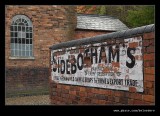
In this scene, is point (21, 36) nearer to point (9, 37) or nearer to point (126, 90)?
point (9, 37)

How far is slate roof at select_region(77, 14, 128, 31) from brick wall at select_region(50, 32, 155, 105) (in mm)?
12065

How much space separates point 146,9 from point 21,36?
7513 millimetres

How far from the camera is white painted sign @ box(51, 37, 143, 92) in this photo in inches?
200

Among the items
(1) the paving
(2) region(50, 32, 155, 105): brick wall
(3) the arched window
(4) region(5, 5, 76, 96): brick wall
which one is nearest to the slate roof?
(4) region(5, 5, 76, 96): brick wall

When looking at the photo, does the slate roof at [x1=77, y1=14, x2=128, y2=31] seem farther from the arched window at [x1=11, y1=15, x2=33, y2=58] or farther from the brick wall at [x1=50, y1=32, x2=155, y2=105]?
the brick wall at [x1=50, y1=32, x2=155, y2=105]

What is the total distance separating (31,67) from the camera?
15812 millimetres

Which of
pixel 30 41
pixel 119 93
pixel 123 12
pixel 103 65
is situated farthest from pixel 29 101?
pixel 123 12

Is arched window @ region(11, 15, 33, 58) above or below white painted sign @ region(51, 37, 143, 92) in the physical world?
above

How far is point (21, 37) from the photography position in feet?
52.0

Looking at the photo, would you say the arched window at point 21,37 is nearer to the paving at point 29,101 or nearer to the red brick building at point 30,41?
the red brick building at point 30,41

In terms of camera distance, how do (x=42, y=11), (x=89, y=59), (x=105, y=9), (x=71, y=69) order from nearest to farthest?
(x=89, y=59)
(x=71, y=69)
(x=42, y=11)
(x=105, y=9)

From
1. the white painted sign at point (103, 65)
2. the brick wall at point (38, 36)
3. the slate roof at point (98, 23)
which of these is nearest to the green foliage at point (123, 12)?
the slate roof at point (98, 23)
